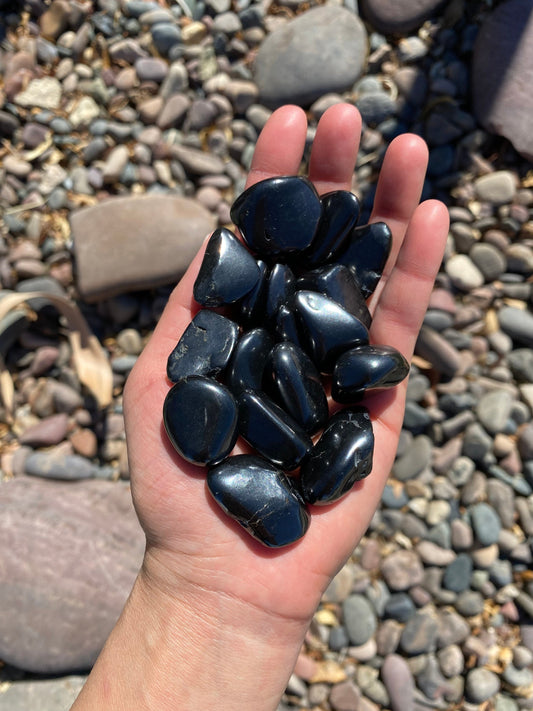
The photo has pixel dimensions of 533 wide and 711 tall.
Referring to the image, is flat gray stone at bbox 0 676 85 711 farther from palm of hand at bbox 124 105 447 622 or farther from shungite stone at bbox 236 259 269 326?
shungite stone at bbox 236 259 269 326

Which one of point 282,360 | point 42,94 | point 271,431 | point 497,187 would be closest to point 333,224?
point 282,360

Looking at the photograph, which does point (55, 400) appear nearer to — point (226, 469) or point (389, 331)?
point (226, 469)

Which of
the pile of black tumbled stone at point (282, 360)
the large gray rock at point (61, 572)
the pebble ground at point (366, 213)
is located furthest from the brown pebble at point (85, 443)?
the pile of black tumbled stone at point (282, 360)

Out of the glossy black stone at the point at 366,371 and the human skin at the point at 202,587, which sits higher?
the glossy black stone at the point at 366,371

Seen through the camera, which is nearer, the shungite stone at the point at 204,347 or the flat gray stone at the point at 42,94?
the shungite stone at the point at 204,347

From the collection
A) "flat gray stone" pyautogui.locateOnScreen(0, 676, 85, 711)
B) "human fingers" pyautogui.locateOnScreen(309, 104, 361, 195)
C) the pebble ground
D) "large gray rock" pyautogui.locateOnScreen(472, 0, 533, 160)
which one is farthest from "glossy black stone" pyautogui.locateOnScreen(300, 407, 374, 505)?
"large gray rock" pyautogui.locateOnScreen(472, 0, 533, 160)

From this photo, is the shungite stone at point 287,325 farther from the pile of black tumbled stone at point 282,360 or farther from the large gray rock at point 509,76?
the large gray rock at point 509,76
